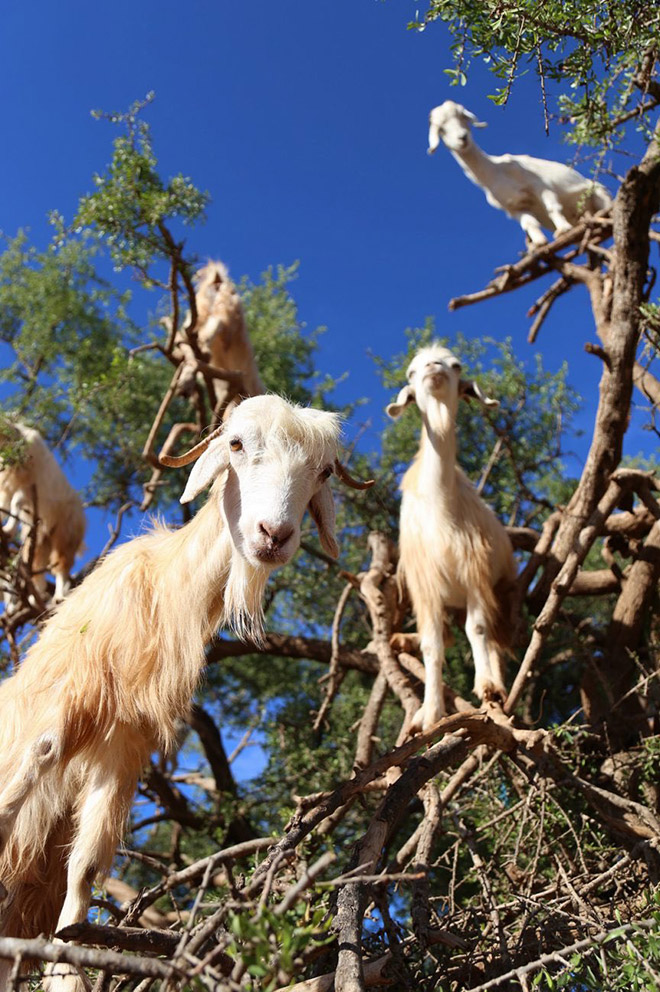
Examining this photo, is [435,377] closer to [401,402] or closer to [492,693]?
[401,402]

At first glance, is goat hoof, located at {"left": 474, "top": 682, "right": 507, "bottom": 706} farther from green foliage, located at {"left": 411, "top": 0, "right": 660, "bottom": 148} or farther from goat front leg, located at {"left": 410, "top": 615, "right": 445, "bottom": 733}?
green foliage, located at {"left": 411, "top": 0, "right": 660, "bottom": 148}

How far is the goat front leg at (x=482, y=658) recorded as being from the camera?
3861mm

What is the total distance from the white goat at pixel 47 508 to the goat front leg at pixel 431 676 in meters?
3.27

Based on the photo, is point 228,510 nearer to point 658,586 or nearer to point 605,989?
point 605,989

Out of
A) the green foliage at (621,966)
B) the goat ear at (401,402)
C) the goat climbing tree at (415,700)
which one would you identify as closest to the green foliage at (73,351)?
the goat climbing tree at (415,700)

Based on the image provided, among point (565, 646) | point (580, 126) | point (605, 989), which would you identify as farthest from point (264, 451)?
point (565, 646)

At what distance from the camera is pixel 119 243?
16.7ft

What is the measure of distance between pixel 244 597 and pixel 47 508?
14.8ft

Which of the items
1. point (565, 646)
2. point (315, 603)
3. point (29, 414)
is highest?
point (29, 414)

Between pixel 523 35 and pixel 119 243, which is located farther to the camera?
pixel 119 243

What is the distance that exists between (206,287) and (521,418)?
3.42 metres

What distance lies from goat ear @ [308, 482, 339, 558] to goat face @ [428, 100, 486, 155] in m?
7.18

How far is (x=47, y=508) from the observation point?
21.6 ft

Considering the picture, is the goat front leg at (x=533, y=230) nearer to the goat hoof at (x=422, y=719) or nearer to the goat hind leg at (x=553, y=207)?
the goat hind leg at (x=553, y=207)
